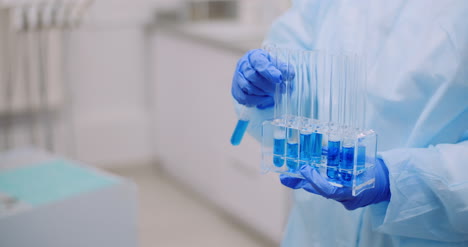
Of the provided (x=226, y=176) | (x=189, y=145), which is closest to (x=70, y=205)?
(x=226, y=176)

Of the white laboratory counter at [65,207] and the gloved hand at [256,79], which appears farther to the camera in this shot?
the white laboratory counter at [65,207]

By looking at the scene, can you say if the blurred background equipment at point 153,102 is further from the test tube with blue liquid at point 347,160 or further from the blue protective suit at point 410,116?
the test tube with blue liquid at point 347,160

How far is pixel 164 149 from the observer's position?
10.6ft

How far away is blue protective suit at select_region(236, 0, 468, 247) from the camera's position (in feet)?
3.22

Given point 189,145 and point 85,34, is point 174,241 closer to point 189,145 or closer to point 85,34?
point 189,145

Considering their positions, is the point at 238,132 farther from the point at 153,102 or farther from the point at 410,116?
the point at 153,102

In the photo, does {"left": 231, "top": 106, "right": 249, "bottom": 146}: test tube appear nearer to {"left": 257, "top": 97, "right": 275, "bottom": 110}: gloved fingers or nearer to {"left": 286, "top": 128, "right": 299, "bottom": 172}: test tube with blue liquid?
{"left": 257, "top": 97, "right": 275, "bottom": 110}: gloved fingers

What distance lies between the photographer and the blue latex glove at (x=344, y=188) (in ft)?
3.16

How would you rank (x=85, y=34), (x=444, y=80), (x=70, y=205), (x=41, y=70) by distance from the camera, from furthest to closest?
(x=85, y=34)
(x=41, y=70)
(x=70, y=205)
(x=444, y=80)

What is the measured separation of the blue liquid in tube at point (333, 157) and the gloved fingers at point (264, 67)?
15 centimetres

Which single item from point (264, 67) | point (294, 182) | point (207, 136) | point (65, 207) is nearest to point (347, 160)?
point (294, 182)

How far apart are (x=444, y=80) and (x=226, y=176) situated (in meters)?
1.77

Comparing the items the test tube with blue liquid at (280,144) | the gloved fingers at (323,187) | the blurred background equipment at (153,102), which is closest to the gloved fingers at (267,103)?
the test tube with blue liquid at (280,144)

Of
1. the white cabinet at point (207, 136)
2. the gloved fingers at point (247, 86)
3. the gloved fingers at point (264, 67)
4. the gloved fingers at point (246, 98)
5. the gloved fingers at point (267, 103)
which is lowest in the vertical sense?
the white cabinet at point (207, 136)
